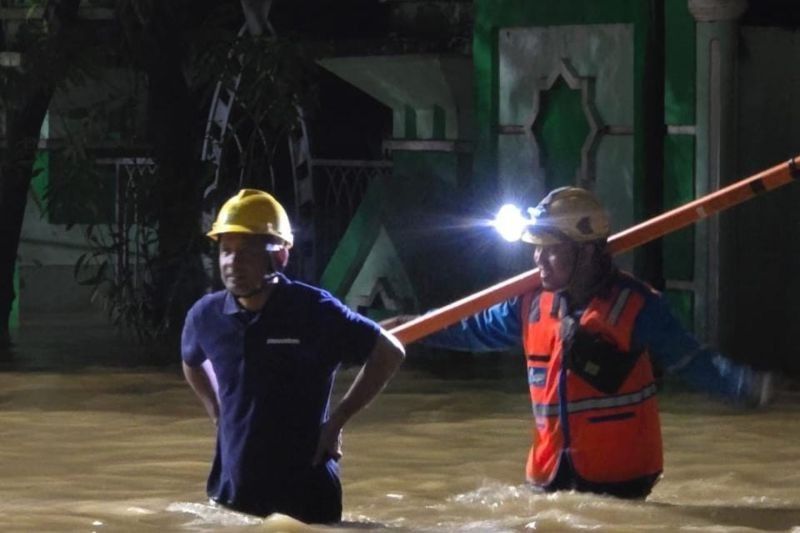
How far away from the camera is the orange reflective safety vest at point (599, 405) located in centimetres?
758

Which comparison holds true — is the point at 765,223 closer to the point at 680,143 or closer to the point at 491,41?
the point at 680,143

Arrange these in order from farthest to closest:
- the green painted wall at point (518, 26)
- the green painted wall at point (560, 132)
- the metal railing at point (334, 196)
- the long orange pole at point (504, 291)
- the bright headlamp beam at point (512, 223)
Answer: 1. the metal railing at point (334, 196)
2. the green painted wall at point (560, 132)
3. the green painted wall at point (518, 26)
4. the long orange pole at point (504, 291)
5. the bright headlamp beam at point (512, 223)

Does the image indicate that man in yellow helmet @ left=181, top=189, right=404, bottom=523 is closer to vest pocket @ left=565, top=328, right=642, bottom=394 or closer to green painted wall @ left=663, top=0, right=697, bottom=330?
vest pocket @ left=565, top=328, right=642, bottom=394

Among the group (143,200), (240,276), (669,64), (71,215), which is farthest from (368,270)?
(240,276)

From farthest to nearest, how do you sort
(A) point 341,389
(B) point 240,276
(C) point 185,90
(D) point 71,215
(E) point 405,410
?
(D) point 71,215 < (C) point 185,90 < (A) point 341,389 < (E) point 405,410 < (B) point 240,276

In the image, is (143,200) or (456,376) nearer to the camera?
(456,376)

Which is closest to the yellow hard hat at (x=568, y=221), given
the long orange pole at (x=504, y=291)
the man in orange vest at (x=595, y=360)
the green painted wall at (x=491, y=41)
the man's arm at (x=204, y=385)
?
the man in orange vest at (x=595, y=360)

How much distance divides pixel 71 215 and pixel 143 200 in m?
2.77

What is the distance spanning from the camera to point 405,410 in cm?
1255

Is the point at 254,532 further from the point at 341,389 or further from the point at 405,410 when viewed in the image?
the point at 341,389

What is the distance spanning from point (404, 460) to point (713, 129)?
4.10m

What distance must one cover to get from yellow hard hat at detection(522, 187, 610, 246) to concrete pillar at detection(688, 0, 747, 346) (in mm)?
5955

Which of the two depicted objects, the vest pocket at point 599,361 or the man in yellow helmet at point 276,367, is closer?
the man in yellow helmet at point 276,367

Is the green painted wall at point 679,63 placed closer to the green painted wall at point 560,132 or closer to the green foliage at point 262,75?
the green painted wall at point 560,132
